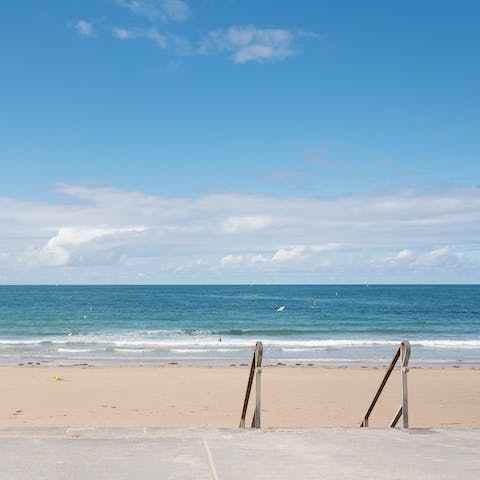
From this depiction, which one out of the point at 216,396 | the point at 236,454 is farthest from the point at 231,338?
the point at 236,454

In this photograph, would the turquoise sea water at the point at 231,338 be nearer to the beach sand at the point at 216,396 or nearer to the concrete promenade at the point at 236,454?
the beach sand at the point at 216,396

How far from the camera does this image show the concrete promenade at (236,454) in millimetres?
4867

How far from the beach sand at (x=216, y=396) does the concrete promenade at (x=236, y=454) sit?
624 cm

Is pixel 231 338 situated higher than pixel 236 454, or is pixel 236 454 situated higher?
pixel 236 454

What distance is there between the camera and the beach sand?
12.8 m

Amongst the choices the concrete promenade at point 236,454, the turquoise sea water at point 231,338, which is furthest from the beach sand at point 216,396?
the concrete promenade at point 236,454

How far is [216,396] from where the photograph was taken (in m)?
15.7

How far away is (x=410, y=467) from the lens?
508 cm

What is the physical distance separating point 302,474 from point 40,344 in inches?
1178

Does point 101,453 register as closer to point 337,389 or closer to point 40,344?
point 337,389

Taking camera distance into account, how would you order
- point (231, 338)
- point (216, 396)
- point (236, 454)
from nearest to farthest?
1. point (236, 454)
2. point (216, 396)
3. point (231, 338)

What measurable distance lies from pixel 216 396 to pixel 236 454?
34.6 ft

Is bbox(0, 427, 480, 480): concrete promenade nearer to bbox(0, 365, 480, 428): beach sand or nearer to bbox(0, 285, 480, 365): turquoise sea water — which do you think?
bbox(0, 365, 480, 428): beach sand

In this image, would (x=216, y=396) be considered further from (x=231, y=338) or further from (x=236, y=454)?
(x=231, y=338)
